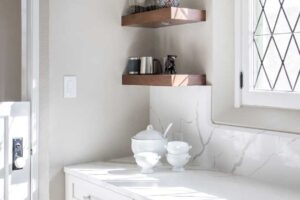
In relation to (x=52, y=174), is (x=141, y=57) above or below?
above

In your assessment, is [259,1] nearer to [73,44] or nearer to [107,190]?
[73,44]

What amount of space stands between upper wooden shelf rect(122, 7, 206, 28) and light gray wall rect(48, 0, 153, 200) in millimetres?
147

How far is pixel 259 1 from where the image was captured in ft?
6.25

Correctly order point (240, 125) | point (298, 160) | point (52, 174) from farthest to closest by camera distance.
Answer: point (52, 174) < point (240, 125) < point (298, 160)

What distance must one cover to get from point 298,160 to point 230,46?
0.69m

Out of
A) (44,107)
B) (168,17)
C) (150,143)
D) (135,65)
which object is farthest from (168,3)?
(44,107)

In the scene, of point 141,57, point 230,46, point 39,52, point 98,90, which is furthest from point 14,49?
point 230,46

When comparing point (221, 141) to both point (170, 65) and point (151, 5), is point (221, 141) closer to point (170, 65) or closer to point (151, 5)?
point (170, 65)

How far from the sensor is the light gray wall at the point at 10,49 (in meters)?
2.08

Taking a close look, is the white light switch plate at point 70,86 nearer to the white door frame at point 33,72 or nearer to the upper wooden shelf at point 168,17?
the white door frame at point 33,72

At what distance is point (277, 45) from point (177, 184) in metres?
0.81

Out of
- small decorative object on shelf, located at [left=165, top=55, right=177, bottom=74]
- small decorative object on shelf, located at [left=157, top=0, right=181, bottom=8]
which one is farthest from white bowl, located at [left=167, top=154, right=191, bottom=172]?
small decorative object on shelf, located at [left=157, top=0, right=181, bottom=8]

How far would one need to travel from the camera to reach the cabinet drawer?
164cm

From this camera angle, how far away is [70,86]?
2.01 metres
